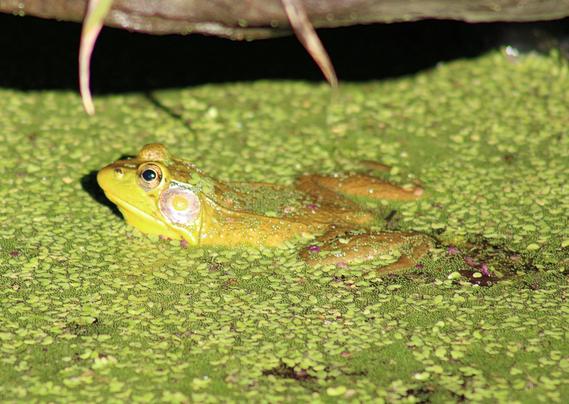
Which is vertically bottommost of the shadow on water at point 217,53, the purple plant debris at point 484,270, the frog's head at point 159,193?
the frog's head at point 159,193

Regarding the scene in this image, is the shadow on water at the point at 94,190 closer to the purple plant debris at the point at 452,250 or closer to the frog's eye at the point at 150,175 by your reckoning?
the frog's eye at the point at 150,175

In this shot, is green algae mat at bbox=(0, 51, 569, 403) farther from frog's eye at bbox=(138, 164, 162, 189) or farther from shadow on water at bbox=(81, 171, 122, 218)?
frog's eye at bbox=(138, 164, 162, 189)

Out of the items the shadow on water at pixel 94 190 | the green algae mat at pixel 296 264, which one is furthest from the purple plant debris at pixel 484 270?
the shadow on water at pixel 94 190

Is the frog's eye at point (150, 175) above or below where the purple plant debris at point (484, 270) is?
below

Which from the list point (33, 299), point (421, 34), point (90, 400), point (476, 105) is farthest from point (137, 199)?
point (421, 34)

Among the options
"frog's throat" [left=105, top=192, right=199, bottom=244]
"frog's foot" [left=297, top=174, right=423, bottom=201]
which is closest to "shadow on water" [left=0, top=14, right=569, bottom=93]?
"frog's foot" [left=297, top=174, right=423, bottom=201]

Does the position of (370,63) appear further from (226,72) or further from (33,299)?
(33,299)

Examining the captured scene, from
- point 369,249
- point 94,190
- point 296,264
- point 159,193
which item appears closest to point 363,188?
Result: point 369,249

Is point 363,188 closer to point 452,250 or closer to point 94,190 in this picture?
point 452,250
